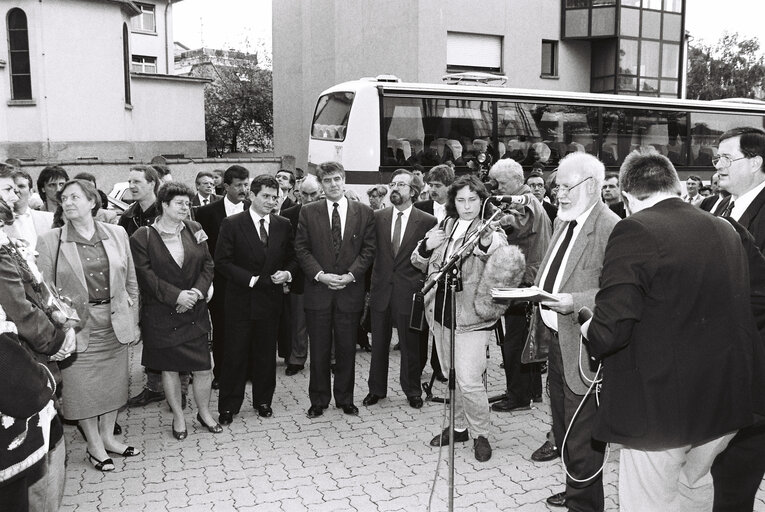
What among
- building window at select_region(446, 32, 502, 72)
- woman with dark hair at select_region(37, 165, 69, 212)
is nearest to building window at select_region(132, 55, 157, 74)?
building window at select_region(446, 32, 502, 72)

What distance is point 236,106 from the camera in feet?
142

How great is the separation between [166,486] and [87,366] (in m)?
1.07

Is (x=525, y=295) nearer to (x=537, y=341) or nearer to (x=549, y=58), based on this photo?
(x=537, y=341)

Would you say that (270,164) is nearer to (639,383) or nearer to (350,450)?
(350,450)

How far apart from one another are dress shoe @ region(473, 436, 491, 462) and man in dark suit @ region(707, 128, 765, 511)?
1836 mm

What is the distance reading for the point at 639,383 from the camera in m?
3.31

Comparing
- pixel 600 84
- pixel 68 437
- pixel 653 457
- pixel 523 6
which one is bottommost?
pixel 68 437

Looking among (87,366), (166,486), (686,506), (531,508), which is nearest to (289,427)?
(166,486)

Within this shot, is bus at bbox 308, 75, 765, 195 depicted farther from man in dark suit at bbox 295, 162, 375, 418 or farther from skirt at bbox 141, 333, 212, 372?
skirt at bbox 141, 333, 212, 372

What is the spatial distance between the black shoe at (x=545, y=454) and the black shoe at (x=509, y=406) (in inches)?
44.8

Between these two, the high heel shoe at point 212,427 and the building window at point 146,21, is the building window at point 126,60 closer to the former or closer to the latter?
the building window at point 146,21

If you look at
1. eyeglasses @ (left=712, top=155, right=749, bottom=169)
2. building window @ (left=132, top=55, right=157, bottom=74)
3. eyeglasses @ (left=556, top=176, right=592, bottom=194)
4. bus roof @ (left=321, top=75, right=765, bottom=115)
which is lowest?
eyeglasses @ (left=556, top=176, right=592, bottom=194)

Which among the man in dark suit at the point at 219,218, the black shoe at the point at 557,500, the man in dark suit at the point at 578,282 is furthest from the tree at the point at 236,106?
the man in dark suit at the point at 578,282

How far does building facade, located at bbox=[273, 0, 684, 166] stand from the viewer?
25.4 metres
